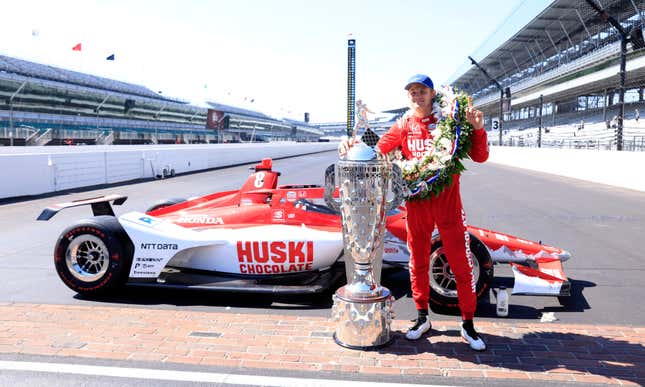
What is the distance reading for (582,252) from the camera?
6902 mm

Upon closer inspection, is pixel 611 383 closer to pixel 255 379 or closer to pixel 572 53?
pixel 255 379

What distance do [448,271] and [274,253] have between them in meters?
1.65

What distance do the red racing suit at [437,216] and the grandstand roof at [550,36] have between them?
28023 millimetres

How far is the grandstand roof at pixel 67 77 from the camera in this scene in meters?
39.6

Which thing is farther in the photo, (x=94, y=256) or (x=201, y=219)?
(x=201, y=219)

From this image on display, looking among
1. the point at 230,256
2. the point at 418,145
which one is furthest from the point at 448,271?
the point at 230,256

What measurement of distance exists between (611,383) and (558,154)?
2269 cm

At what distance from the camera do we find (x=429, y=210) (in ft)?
12.1

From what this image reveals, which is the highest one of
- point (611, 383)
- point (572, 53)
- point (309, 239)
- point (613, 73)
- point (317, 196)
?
point (572, 53)

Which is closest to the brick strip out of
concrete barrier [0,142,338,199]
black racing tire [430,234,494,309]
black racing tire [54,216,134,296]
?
black racing tire [430,234,494,309]

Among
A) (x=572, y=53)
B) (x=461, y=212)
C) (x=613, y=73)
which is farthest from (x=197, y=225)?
(x=572, y=53)

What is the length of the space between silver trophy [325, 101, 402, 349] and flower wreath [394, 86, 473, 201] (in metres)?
0.13

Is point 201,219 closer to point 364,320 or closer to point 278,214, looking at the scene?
point 278,214

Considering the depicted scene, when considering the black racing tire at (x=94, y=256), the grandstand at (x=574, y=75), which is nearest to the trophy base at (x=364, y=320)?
the black racing tire at (x=94, y=256)
